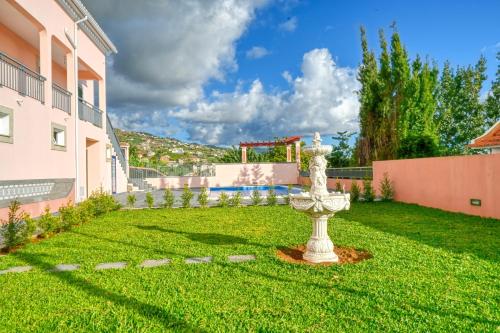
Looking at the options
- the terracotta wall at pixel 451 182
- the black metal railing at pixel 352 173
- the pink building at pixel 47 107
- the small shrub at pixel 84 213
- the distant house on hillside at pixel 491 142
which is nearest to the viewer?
the pink building at pixel 47 107

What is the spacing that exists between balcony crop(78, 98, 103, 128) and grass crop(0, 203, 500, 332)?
733cm

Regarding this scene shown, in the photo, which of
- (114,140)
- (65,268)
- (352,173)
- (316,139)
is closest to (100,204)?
(65,268)

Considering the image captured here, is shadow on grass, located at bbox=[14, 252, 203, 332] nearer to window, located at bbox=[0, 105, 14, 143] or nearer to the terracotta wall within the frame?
window, located at bbox=[0, 105, 14, 143]

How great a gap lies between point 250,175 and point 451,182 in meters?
17.9

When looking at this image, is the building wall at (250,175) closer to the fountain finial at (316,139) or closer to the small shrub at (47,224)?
the small shrub at (47,224)

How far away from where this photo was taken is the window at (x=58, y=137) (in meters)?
11.6

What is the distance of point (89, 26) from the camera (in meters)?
14.3

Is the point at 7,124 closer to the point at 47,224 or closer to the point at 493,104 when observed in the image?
the point at 47,224

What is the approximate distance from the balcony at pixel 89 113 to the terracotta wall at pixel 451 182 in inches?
539

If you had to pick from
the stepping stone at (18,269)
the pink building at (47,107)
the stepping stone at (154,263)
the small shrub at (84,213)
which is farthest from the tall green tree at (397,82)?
the stepping stone at (18,269)

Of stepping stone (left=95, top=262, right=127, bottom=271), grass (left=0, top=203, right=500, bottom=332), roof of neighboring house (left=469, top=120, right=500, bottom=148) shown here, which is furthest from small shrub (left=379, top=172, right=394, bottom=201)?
stepping stone (left=95, top=262, right=127, bottom=271)

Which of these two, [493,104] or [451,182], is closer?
[451,182]

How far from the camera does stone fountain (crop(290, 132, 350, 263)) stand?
5676 millimetres

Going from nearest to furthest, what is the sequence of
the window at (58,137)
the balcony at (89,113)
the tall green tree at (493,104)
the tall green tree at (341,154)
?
the window at (58,137), the balcony at (89,113), the tall green tree at (493,104), the tall green tree at (341,154)
